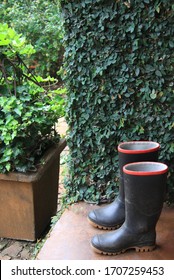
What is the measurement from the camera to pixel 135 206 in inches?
65.1

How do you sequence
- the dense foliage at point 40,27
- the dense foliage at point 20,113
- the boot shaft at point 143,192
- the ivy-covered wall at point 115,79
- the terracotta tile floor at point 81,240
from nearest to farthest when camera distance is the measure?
the boot shaft at point 143,192 < the terracotta tile floor at point 81,240 < the ivy-covered wall at point 115,79 < the dense foliage at point 20,113 < the dense foliage at point 40,27

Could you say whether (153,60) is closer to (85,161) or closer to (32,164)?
(85,161)

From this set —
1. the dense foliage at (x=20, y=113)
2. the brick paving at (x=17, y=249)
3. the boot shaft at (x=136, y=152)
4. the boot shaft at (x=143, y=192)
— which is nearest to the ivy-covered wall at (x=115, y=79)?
the boot shaft at (x=136, y=152)

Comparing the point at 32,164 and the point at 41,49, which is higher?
the point at 41,49

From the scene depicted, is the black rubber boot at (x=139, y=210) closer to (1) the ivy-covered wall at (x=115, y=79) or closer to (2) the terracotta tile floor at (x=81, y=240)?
(2) the terracotta tile floor at (x=81, y=240)

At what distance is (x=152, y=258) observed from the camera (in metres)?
1.70

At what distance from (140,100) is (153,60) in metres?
0.21

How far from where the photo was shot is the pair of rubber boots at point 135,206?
1614mm

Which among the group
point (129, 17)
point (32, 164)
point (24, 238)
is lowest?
A: point (24, 238)

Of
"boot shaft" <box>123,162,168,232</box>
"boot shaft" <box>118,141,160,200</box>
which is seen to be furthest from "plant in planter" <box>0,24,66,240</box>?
"boot shaft" <box>123,162,168,232</box>

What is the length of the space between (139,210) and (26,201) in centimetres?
79

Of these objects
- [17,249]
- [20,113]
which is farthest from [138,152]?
[17,249]

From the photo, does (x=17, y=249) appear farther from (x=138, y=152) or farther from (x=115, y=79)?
(x=115, y=79)
